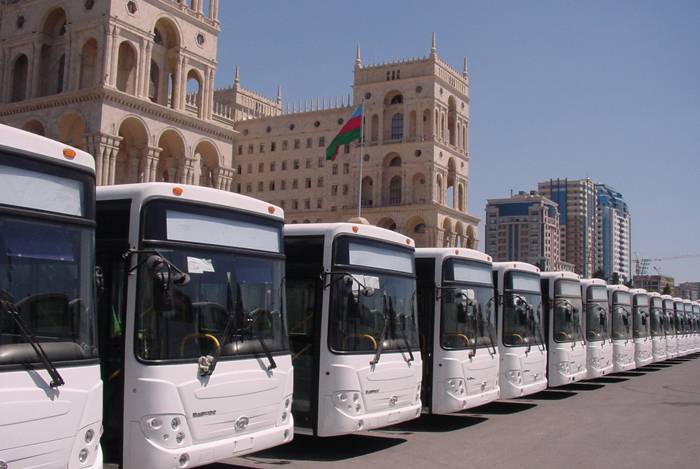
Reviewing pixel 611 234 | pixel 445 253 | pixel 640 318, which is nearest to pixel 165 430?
pixel 445 253

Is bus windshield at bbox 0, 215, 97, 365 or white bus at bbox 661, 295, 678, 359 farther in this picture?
white bus at bbox 661, 295, 678, 359

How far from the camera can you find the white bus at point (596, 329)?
16.9 metres

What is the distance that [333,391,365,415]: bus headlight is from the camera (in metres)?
8.23

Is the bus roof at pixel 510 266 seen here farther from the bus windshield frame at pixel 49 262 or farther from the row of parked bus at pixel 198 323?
the bus windshield frame at pixel 49 262

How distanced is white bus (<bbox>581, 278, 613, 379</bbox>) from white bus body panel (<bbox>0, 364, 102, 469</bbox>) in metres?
13.5

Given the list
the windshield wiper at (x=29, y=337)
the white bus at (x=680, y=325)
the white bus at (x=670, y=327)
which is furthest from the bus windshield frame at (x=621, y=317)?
the windshield wiper at (x=29, y=337)

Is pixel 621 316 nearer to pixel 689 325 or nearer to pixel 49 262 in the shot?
pixel 689 325

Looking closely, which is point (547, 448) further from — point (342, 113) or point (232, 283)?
point (342, 113)

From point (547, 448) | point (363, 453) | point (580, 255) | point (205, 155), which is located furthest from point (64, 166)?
point (580, 255)

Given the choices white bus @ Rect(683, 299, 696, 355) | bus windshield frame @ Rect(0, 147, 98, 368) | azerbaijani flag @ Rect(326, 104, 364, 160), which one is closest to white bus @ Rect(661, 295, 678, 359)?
white bus @ Rect(683, 299, 696, 355)

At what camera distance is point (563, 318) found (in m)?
15.2

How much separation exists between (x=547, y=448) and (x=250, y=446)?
4457mm

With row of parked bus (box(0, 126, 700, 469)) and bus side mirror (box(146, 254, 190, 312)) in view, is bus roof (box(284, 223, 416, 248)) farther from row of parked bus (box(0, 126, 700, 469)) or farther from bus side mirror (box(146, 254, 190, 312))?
bus side mirror (box(146, 254, 190, 312))

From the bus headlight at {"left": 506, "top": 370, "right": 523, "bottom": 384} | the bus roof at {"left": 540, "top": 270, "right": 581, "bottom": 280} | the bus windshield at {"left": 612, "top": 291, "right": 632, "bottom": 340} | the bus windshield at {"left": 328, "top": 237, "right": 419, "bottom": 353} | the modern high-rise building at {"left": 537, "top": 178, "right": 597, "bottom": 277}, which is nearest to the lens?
the bus windshield at {"left": 328, "top": 237, "right": 419, "bottom": 353}
